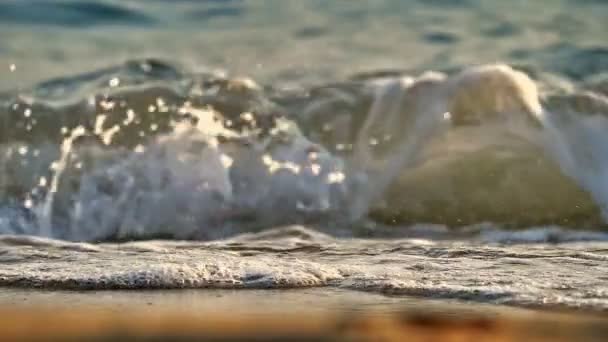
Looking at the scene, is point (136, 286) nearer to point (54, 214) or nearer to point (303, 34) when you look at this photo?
point (54, 214)

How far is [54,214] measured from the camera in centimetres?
404

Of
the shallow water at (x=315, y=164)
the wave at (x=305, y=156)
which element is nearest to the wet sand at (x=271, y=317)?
the shallow water at (x=315, y=164)

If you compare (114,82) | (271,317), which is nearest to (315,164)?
(114,82)

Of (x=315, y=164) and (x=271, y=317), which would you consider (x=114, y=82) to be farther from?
(x=271, y=317)

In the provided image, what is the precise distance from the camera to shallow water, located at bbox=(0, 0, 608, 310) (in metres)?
2.84

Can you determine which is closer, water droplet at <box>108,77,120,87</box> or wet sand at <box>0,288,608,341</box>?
wet sand at <box>0,288,608,341</box>

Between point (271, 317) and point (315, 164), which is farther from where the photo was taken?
point (315, 164)

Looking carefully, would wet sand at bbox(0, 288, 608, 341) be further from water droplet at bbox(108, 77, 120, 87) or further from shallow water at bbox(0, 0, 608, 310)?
water droplet at bbox(108, 77, 120, 87)

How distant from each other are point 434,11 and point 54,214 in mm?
2909

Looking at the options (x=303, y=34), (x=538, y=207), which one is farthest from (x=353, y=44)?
(x=538, y=207)

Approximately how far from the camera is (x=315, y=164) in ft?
14.1

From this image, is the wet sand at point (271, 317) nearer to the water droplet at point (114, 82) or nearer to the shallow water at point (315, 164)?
the shallow water at point (315, 164)

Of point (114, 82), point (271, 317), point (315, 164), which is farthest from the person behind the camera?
point (114, 82)

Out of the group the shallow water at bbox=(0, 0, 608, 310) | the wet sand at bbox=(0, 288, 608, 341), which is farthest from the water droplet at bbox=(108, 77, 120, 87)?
the wet sand at bbox=(0, 288, 608, 341)
